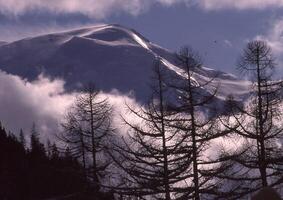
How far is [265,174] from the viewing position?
24.5 m

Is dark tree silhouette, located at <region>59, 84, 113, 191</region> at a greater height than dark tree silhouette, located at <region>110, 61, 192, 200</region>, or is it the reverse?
dark tree silhouette, located at <region>59, 84, 113, 191</region>

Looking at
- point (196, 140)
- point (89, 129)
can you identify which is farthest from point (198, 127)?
point (89, 129)

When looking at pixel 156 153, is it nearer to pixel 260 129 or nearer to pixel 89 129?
pixel 260 129

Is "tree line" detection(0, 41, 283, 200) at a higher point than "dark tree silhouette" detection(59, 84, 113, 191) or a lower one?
lower

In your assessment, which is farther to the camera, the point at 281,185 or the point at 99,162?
the point at 99,162

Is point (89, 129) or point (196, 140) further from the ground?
point (89, 129)

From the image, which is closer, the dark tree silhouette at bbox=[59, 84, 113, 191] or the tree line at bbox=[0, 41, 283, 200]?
the tree line at bbox=[0, 41, 283, 200]

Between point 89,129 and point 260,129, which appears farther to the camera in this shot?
point 89,129

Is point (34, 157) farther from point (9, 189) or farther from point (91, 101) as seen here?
point (91, 101)

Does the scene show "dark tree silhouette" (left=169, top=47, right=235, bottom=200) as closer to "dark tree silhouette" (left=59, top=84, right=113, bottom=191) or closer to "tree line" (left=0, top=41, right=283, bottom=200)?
"tree line" (left=0, top=41, right=283, bottom=200)

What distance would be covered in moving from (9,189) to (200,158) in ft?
119

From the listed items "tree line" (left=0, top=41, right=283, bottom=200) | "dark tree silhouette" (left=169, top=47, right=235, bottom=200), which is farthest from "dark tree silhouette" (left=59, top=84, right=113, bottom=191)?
"dark tree silhouette" (left=169, top=47, right=235, bottom=200)

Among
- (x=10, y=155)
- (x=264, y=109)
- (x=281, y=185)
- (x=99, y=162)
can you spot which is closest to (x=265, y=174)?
(x=281, y=185)

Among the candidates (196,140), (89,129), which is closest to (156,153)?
(196,140)
